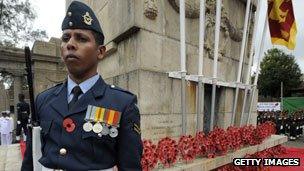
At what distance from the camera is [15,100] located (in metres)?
16.9

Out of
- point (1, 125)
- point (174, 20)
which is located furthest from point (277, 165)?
point (1, 125)

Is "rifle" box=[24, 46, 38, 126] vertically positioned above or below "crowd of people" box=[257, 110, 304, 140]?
above

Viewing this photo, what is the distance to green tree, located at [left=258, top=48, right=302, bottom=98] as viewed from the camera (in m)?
45.7

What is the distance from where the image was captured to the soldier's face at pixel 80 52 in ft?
6.15

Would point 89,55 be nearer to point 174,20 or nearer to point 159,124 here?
point 159,124

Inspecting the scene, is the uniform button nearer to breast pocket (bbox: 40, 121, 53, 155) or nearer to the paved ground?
breast pocket (bbox: 40, 121, 53, 155)

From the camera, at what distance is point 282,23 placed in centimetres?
910

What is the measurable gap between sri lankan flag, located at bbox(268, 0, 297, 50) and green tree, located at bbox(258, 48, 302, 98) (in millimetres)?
38133

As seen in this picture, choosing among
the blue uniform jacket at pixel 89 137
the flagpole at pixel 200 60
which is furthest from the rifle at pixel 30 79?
the flagpole at pixel 200 60

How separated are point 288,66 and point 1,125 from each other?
4034 centimetres

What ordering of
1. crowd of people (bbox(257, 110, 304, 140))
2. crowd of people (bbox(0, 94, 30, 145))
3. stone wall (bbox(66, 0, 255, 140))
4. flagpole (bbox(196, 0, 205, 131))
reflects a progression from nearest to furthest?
stone wall (bbox(66, 0, 255, 140)) → flagpole (bbox(196, 0, 205, 131)) → crowd of people (bbox(0, 94, 30, 145)) → crowd of people (bbox(257, 110, 304, 140))

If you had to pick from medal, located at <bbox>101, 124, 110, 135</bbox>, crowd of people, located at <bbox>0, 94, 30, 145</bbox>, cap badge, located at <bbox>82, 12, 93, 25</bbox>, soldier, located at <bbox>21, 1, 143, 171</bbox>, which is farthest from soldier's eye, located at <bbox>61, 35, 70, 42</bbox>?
crowd of people, located at <bbox>0, 94, 30, 145</bbox>

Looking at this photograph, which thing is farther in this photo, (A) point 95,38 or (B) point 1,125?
(B) point 1,125

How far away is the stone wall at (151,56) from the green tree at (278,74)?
4039cm
